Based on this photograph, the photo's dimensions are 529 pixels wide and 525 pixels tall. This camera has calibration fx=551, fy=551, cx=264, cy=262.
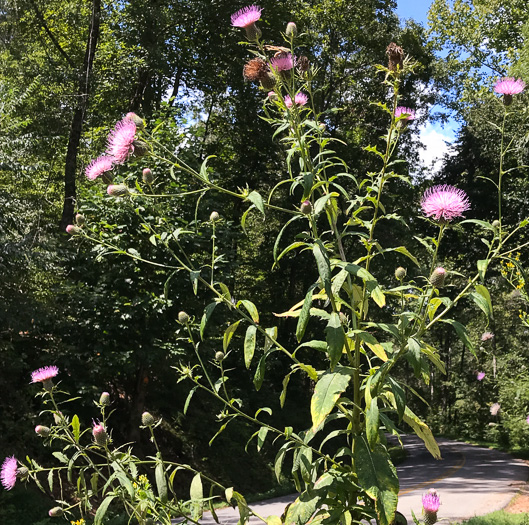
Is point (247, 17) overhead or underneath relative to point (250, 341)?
overhead

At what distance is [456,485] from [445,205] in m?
11.3

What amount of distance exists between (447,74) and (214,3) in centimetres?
921

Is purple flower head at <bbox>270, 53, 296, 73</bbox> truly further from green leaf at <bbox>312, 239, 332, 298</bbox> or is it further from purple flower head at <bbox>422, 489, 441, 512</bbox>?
purple flower head at <bbox>422, 489, 441, 512</bbox>

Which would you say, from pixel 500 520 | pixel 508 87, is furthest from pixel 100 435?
pixel 500 520

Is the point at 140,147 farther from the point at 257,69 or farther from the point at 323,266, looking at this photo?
the point at 323,266

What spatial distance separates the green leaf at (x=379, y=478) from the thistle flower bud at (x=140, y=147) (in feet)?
3.90

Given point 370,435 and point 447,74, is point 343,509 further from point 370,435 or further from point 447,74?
point 447,74

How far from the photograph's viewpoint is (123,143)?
1969mm

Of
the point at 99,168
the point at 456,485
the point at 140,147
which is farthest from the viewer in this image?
the point at 456,485

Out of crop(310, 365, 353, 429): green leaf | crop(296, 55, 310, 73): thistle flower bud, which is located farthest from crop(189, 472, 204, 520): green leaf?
crop(296, 55, 310, 73): thistle flower bud

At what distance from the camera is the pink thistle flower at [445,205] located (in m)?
1.81

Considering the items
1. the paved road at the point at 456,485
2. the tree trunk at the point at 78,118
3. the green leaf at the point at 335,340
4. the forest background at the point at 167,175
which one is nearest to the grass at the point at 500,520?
the paved road at the point at 456,485

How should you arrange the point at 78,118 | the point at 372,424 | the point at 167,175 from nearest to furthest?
the point at 372,424 → the point at 167,175 → the point at 78,118

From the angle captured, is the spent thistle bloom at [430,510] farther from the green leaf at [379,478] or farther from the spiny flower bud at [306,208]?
the spiny flower bud at [306,208]
